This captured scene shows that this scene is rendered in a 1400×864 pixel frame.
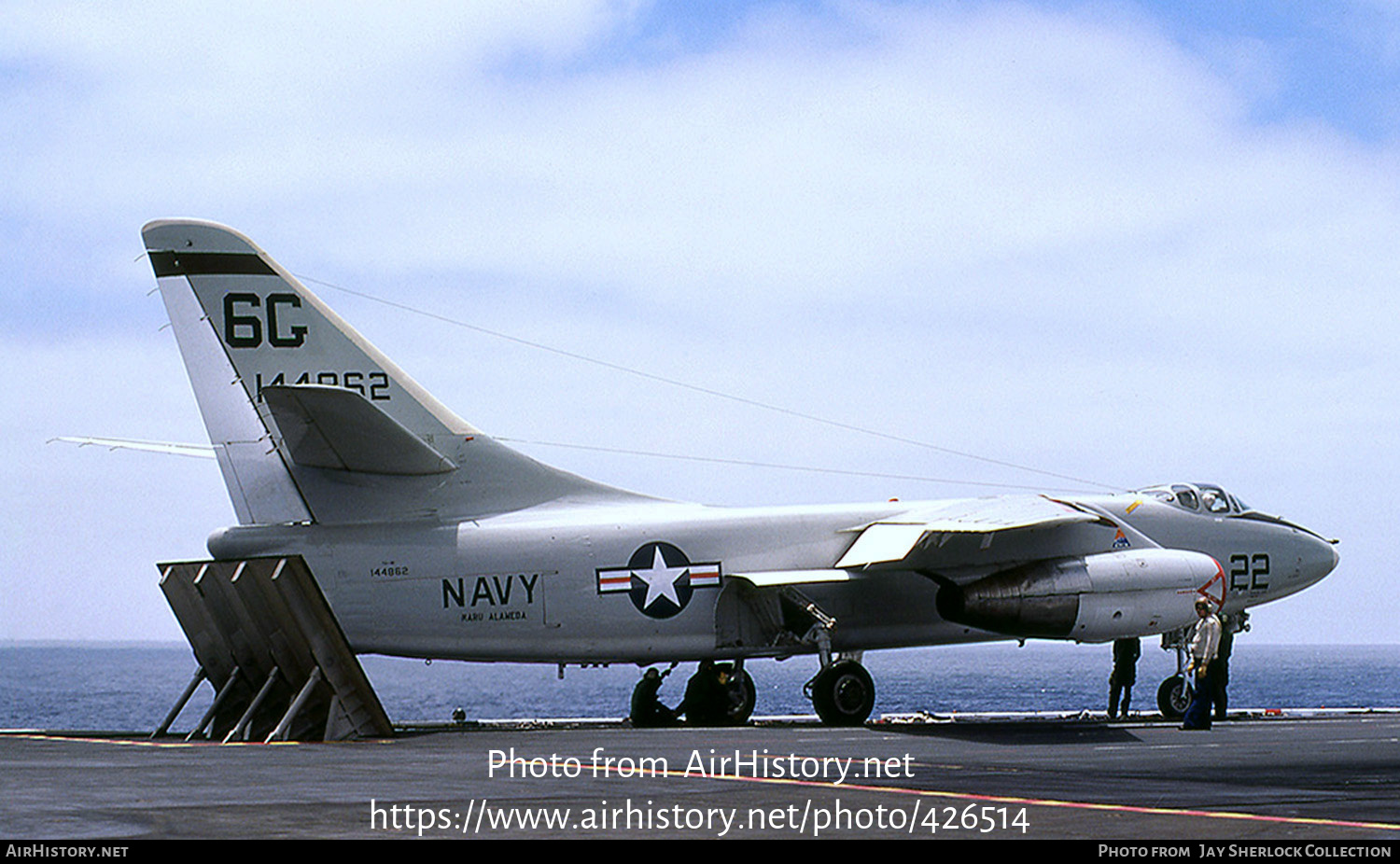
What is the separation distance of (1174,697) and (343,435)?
1494 centimetres

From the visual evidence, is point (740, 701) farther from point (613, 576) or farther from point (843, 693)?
point (613, 576)

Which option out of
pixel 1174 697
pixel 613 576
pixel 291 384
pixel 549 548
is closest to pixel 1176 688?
pixel 1174 697

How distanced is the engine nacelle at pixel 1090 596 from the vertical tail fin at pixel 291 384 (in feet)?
25.6

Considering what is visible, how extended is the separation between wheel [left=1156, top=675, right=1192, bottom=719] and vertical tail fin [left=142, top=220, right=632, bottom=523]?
11564 millimetres

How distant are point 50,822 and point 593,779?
520 cm

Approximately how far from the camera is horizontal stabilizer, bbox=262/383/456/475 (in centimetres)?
2336

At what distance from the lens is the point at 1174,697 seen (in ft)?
90.5

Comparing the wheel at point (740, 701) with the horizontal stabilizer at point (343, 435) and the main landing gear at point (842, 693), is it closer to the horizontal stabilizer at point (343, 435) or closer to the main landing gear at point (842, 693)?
the main landing gear at point (842, 693)

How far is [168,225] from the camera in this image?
25688mm

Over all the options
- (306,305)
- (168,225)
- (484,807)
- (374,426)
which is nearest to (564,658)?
(374,426)

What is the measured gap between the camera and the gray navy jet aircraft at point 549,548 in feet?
81.4

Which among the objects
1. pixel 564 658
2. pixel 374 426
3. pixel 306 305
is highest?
pixel 306 305
